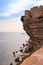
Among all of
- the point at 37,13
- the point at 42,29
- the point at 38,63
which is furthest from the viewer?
the point at 37,13

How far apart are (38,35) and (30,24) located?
4.29m

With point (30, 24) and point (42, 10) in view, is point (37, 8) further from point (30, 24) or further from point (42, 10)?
point (30, 24)

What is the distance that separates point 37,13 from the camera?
1336 inches

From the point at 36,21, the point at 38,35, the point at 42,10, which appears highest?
the point at 42,10

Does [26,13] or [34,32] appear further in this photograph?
[26,13]

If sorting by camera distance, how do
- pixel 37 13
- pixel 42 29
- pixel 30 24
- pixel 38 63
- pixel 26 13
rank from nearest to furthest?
pixel 38 63 → pixel 42 29 → pixel 37 13 → pixel 30 24 → pixel 26 13

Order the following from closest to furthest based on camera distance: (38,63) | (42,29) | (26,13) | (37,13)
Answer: (38,63)
(42,29)
(37,13)
(26,13)

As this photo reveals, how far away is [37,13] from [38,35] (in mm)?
4667

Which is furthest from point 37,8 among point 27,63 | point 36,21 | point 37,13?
point 27,63

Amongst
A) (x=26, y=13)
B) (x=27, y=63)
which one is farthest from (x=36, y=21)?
(x=27, y=63)

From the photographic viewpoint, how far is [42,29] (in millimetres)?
31375

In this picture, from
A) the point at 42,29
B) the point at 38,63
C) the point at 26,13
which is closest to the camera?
the point at 38,63

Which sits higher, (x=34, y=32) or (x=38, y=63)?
(x=38, y=63)

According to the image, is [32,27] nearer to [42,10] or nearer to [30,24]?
[30,24]
